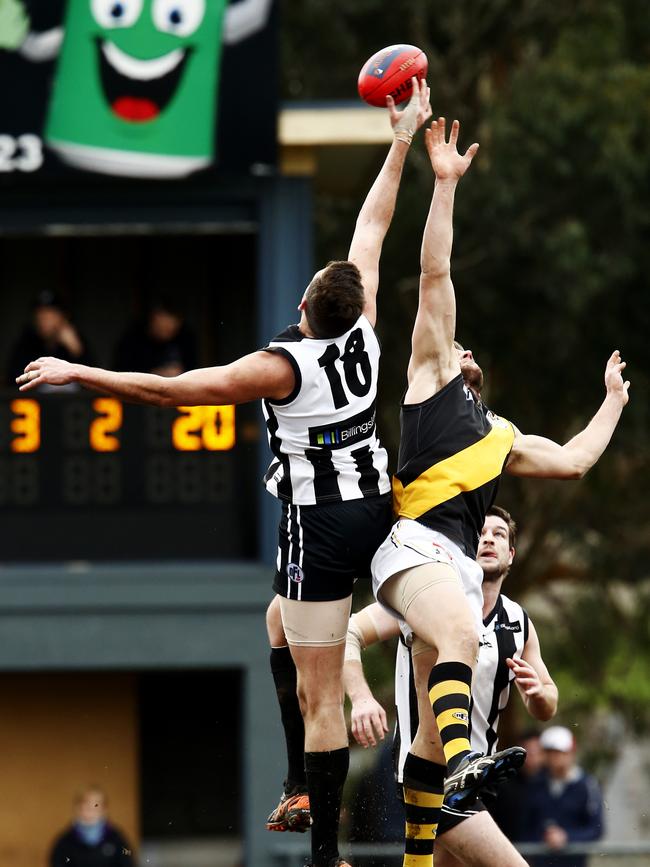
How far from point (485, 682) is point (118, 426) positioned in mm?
6572

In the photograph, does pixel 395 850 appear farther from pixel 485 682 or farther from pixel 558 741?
pixel 485 682

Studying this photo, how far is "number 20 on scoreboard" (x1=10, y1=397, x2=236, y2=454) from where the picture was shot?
44.5 feet

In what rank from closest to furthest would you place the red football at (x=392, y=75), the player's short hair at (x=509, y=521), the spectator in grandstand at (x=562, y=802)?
the red football at (x=392, y=75) → the player's short hair at (x=509, y=521) → the spectator in grandstand at (x=562, y=802)

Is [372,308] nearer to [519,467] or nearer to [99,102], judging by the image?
[519,467]

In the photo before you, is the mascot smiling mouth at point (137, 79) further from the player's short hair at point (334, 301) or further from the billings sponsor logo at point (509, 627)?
the player's short hair at point (334, 301)

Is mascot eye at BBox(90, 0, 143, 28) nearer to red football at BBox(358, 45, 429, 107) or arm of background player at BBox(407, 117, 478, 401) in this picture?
red football at BBox(358, 45, 429, 107)

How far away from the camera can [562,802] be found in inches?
511

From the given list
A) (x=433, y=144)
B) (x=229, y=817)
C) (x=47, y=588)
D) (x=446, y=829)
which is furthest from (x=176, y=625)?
(x=433, y=144)

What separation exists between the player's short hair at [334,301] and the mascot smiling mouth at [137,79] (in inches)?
292

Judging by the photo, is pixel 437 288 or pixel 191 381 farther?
pixel 437 288

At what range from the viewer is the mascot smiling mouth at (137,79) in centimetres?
1370

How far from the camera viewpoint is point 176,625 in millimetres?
13898

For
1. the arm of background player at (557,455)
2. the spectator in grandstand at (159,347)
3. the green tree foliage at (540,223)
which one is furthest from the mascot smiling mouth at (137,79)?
the arm of background player at (557,455)

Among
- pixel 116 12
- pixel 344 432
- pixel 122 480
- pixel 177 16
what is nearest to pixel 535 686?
pixel 344 432
